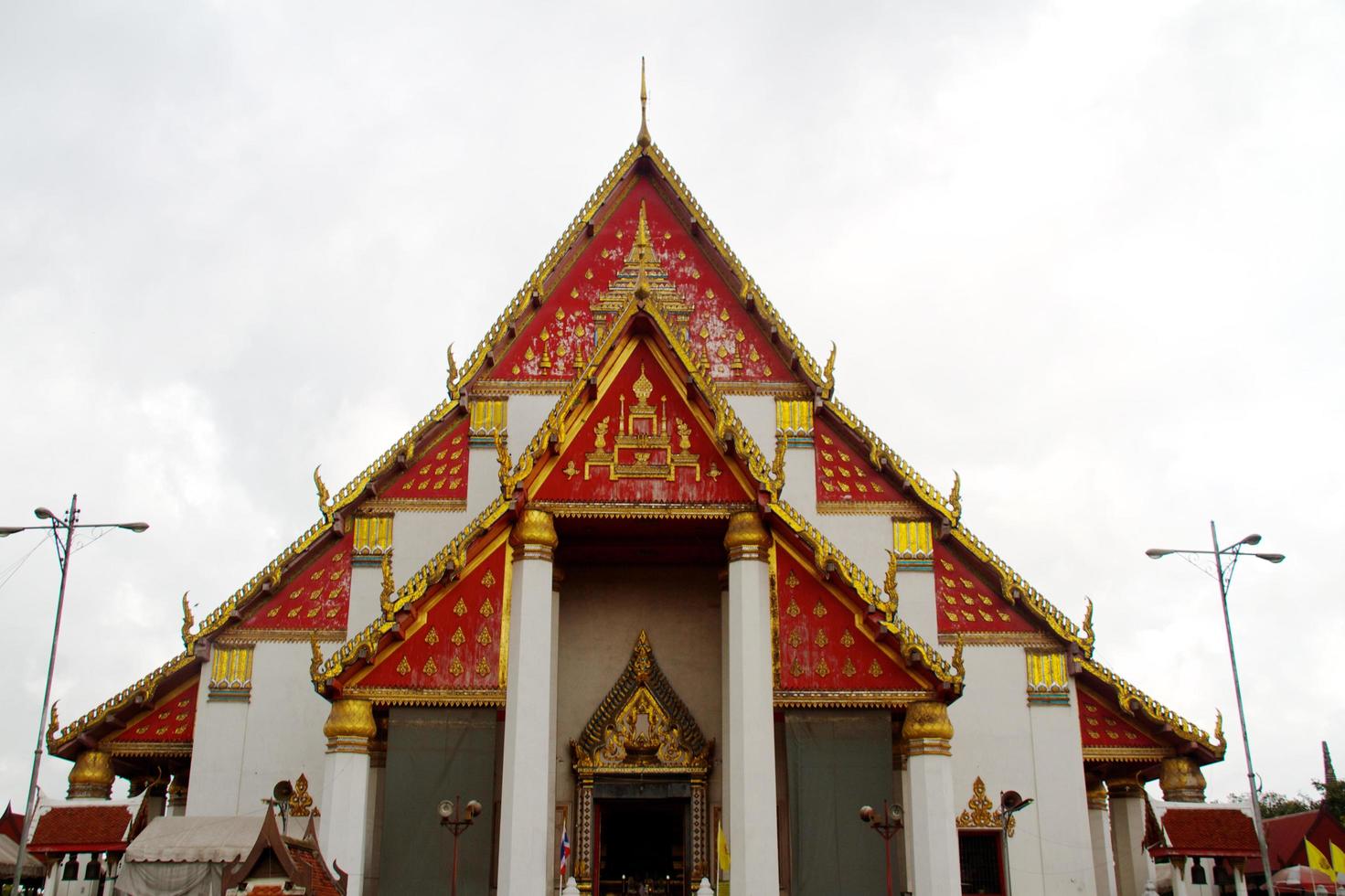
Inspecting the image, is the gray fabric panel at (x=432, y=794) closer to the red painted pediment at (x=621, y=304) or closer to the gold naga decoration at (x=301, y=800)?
the gold naga decoration at (x=301, y=800)

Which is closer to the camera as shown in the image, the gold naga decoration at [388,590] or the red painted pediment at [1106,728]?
the gold naga decoration at [388,590]

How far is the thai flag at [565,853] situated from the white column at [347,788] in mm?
2270

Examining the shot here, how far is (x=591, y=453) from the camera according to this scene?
48.6 feet

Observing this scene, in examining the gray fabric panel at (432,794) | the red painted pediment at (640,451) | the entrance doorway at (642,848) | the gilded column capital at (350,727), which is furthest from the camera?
the entrance doorway at (642,848)

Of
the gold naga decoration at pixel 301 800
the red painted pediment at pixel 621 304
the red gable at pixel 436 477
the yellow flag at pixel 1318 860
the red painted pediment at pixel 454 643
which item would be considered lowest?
the yellow flag at pixel 1318 860

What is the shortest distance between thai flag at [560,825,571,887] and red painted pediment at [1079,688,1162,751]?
7218mm

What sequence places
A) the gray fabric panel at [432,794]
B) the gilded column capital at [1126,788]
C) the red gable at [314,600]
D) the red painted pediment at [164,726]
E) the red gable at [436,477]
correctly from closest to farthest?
the gray fabric panel at [432,794] → the red painted pediment at [164,726] → the red gable at [314,600] → the red gable at [436,477] → the gilded column capital at [1126,788]

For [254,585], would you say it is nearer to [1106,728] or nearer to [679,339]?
[679,339]

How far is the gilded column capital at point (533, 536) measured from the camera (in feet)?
47.5

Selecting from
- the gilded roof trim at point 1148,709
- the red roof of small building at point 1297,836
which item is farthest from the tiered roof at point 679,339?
the red roof of small building at point 1297,836

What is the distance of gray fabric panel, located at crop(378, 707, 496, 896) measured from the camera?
44.8ft

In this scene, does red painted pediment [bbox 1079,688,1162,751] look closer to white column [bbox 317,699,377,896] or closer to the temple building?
the temple building

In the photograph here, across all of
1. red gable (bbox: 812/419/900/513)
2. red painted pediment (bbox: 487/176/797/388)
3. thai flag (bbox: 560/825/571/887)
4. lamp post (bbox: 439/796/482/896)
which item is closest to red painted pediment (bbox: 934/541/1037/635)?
red gable (bbox: 812/419/900/513)

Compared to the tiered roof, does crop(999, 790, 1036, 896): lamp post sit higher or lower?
lower
